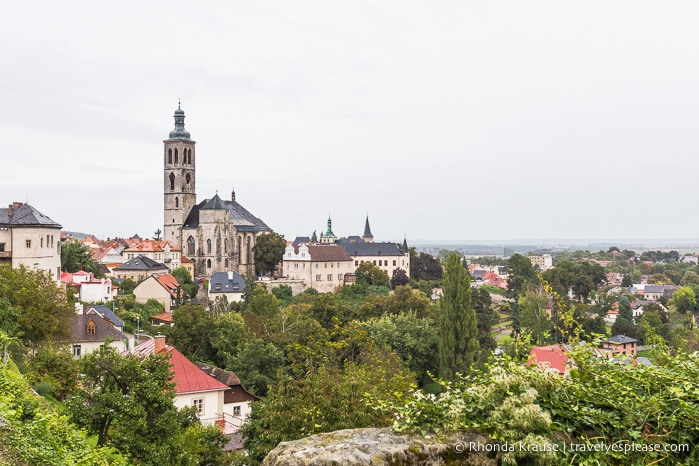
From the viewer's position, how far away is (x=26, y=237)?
34.5m

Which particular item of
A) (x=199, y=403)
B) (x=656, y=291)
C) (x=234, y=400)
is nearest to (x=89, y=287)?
(x=234, y=400)

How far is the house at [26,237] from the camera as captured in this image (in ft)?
112

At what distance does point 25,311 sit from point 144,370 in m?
12.1

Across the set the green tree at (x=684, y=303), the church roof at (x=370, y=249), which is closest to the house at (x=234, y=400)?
the church roof at (x=370, y=249)

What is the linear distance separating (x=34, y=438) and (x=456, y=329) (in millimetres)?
31396

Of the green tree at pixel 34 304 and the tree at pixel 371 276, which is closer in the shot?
the green tree at pixel 34 304

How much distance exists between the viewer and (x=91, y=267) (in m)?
64.4

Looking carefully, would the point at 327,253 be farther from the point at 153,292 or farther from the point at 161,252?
the point at 153,292

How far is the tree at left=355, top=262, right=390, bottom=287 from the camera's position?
80.8m

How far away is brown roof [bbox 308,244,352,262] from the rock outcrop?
246 ft

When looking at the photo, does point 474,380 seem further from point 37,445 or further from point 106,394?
point 106,394

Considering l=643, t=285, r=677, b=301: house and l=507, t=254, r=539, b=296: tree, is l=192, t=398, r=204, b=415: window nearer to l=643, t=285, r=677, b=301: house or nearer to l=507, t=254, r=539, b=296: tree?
l=507, t=254, r=539, b=296: tree

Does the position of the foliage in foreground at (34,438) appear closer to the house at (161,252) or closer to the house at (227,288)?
the house at (227,288)

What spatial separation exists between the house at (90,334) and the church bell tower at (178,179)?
51.5 metres
